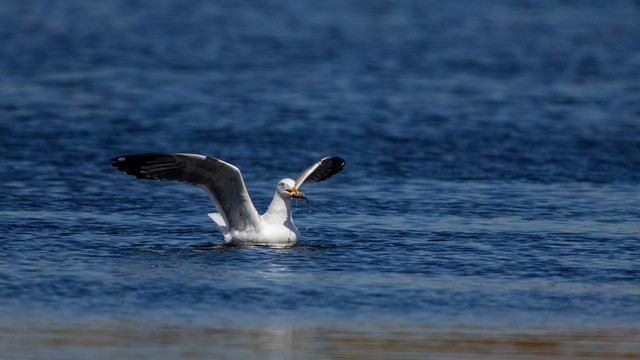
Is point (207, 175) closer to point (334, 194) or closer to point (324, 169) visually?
point (324, 169)

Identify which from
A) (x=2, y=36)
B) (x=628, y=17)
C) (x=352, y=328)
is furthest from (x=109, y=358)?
(x=628, y=17)

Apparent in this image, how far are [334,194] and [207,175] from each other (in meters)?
3.96

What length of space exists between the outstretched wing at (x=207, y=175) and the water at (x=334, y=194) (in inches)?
22.5

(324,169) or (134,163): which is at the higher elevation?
(324,169)

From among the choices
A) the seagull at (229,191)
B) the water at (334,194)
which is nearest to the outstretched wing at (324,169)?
the seagull at (229,191)

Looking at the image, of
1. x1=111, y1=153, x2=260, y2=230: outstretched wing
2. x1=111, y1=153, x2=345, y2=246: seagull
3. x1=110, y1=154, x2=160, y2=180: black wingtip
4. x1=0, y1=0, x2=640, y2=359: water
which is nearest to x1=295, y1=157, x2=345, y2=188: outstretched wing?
x1=111, y1=153, x2=345, y2=246: seagull

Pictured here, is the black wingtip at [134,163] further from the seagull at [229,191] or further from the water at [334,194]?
the water at [334,194]

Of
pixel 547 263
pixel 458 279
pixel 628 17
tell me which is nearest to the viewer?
→ pixel 458 279

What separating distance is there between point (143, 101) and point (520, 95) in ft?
29.4

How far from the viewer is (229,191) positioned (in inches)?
531

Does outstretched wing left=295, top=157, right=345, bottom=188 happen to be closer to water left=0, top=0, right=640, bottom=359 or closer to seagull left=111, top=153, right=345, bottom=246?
seagull left=111, top=153, right=345, bottom=246

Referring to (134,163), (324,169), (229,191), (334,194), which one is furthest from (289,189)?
(334,194)

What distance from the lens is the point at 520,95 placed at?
26.7 meters

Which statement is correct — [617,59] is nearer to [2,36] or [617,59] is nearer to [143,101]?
[143,101]
